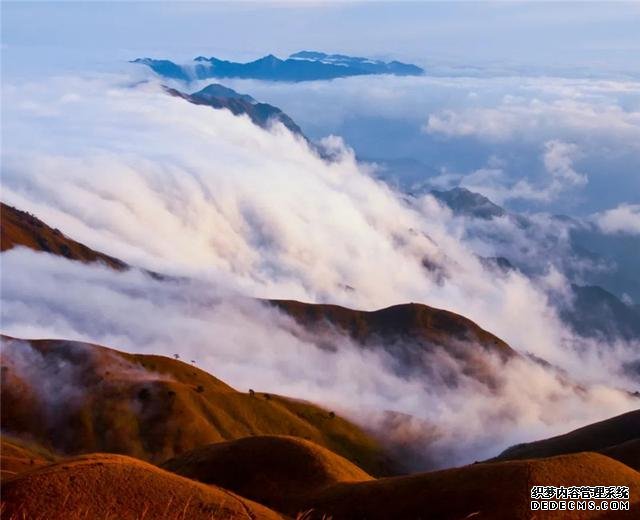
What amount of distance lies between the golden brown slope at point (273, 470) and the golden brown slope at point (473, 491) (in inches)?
247

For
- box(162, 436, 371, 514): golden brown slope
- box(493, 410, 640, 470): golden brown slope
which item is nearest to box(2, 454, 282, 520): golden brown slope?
box(162, 436, 371, 514): golden brown slope

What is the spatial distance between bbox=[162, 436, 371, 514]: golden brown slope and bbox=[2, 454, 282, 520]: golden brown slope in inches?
605

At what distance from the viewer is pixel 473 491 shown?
60.0 m

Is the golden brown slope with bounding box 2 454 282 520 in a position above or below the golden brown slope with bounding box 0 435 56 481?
above

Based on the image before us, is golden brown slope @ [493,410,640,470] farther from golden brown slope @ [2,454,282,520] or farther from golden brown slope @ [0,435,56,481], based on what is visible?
golden brown slope @ [2,454,282,520]

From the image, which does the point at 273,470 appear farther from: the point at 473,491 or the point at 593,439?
the point at 593,439

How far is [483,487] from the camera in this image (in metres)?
60.1

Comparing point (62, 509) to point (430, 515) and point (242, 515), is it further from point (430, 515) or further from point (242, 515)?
point (430, 515)

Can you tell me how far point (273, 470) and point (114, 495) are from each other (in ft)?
91.5

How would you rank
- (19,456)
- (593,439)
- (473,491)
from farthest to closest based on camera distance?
1. (19,456)
2. (593,439)
3. (473,491)

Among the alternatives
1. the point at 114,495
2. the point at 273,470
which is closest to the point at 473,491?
the point at 273,470

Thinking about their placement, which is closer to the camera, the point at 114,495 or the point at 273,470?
the point at 114,495

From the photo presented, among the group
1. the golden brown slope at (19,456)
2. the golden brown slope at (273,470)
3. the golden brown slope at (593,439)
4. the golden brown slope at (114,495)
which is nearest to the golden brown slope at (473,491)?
the golden brown slope at (273,470)

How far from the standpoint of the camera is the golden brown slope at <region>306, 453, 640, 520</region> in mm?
57594
